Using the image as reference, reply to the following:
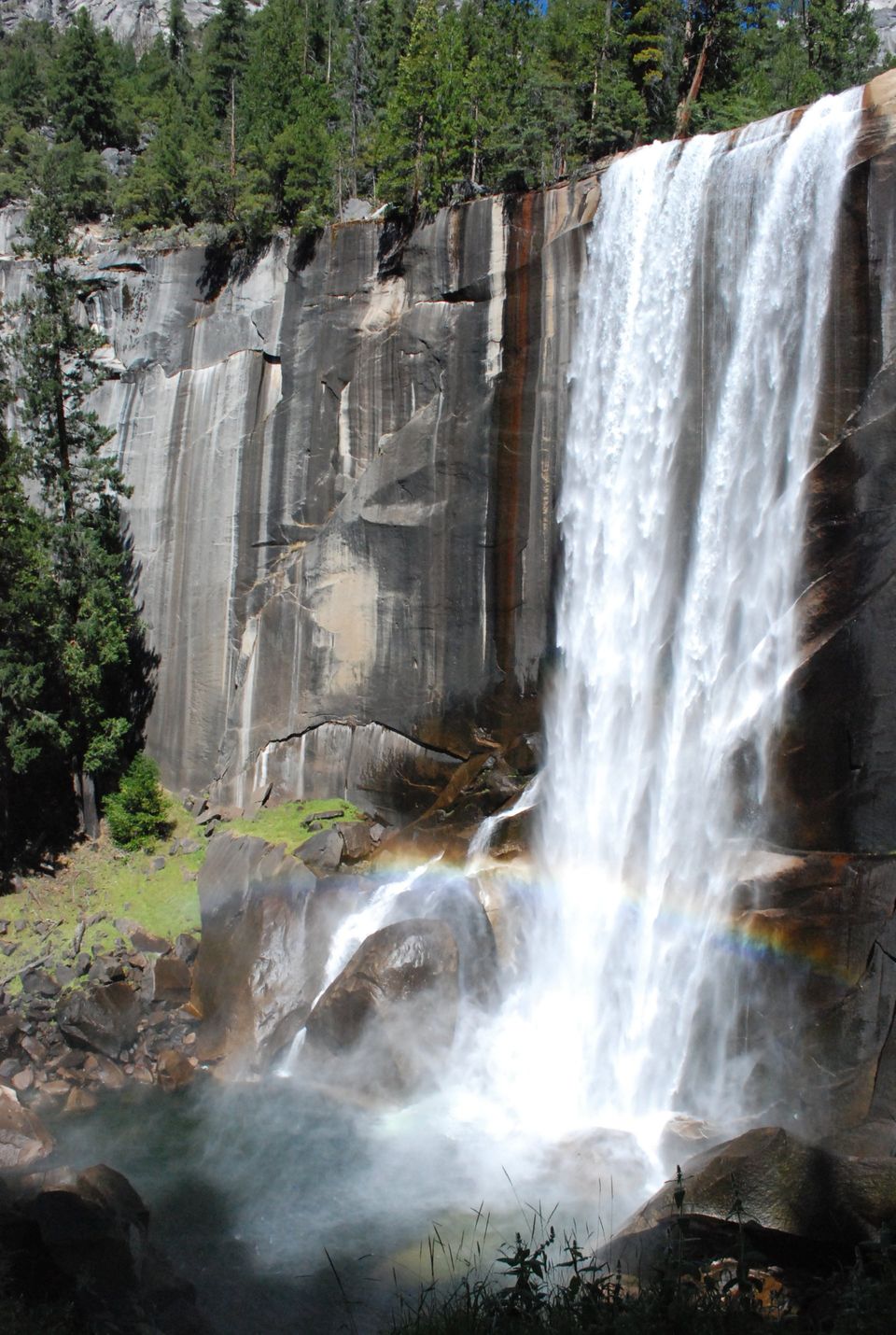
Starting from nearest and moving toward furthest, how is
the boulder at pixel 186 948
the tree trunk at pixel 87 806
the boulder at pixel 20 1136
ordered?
the boulder at pixel 20 1136
the boulder at pixel 186 948
the tree trunk at pixel 87 806

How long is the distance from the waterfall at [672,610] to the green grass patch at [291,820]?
4.56m

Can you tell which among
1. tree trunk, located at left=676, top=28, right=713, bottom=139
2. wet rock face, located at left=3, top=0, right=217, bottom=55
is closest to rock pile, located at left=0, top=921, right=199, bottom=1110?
tree trunk, located at left=676, top=28, right=713, bottom=139

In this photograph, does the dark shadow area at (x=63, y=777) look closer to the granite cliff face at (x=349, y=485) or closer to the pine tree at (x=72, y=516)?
the pine tree at (x=72, y=516)

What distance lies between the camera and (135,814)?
22031 mm

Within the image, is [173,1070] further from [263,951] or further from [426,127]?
[426,127]

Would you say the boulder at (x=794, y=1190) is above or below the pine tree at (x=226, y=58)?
below

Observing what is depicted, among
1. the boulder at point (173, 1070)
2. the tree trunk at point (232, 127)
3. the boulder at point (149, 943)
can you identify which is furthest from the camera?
the tree trunk at point (232, 127)

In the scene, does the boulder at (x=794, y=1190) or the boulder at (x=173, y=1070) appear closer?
the boulder at (x=794, y=1190)

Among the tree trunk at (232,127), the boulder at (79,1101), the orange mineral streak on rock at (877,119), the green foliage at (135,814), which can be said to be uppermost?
the tree trunk at (232,127)

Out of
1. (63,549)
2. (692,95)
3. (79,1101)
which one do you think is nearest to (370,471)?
(63,549)

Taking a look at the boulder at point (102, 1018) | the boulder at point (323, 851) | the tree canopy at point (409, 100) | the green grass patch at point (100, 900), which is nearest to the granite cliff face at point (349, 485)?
the tree canopy at point (409, 100)

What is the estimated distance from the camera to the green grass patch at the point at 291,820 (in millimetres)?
19203

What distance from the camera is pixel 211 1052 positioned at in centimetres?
1569

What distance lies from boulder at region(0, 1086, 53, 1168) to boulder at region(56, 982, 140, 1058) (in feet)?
6.77
